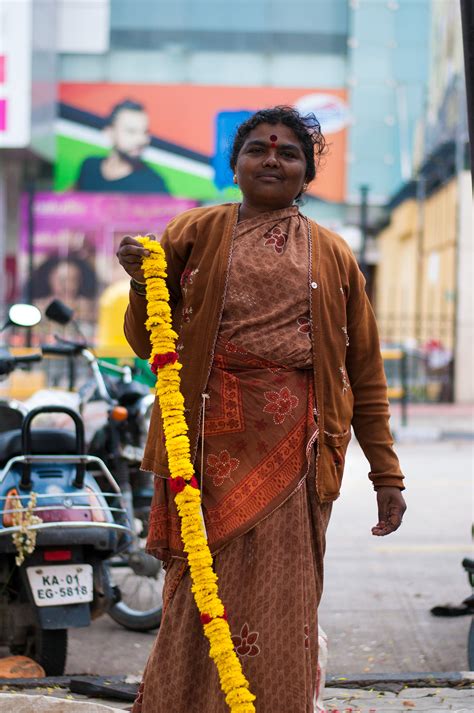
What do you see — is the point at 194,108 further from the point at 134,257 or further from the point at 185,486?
the point at 185,486

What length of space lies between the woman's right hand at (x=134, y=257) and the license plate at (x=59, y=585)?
1.63 metres

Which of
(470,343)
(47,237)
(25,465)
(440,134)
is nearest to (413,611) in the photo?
(25,465)

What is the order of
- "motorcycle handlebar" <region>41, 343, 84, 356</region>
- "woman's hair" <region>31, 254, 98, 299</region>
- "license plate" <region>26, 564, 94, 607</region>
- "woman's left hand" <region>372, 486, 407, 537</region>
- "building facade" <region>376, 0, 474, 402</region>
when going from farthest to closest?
"woman's hair" <region>31, 254, 98, 299</region> < "building facade" <region>376, 0, 474, 402</region> < "motorcycle handlebar" <region>41, 343, 84, 356</region> < "license plate" <region>26, 564, 94, 607</region> < "woman's left hand" <region>372, 486, 407, 537</region>

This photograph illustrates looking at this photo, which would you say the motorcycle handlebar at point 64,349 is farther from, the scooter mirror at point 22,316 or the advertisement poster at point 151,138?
the advertisement poster at point 151,138

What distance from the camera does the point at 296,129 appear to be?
123 inches

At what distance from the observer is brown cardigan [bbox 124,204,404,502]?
3012mm

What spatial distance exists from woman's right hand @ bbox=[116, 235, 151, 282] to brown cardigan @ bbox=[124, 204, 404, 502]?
8cm

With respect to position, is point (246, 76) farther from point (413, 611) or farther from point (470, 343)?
point (413, 611)

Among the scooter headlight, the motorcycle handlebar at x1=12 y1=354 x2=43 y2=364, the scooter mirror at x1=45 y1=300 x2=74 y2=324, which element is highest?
the scooter mirror at x1=45 y1=300 x2=74 y2=324

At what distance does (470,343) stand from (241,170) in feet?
50.2

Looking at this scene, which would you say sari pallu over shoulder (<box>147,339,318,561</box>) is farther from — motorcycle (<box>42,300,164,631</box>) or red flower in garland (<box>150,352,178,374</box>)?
motorcycle (<box>42,300,164,631</box>)

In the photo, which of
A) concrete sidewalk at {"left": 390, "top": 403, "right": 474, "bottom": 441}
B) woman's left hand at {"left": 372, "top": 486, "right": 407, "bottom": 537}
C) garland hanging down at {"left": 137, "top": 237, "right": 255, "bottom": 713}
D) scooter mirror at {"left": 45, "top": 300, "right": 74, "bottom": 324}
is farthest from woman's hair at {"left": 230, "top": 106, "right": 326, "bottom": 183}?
concrete sidewalk at {"left": 390, "top": 403, "right": 474, "bottom": 441}

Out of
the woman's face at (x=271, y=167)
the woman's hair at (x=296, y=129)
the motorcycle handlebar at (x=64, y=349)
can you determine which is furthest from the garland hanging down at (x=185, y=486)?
the motorcycle handlebar at (x=64, y=349)

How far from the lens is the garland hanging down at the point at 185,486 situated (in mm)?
2846
